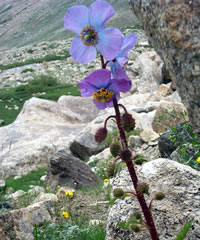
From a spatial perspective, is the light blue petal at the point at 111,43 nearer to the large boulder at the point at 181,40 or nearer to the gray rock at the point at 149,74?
the large boulder at the point at 181,40

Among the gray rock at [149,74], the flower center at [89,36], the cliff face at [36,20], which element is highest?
the cliff face at [36,20]

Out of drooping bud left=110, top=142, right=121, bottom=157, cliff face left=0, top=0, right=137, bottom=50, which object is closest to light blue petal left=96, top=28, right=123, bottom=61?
drooping bud left=110, top=142, right=121, bottom=157

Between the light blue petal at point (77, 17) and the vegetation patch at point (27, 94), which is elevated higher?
the vegetation patch at point (27, 94)

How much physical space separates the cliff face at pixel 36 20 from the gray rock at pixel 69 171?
5627 cm

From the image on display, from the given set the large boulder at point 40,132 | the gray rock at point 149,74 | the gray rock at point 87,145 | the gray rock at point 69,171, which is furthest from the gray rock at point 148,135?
the gray rock at point 149,74

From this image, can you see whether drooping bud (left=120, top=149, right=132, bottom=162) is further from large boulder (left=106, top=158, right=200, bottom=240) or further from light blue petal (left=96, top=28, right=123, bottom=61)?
large boulder (left=106, top=158, right=200, bottom=240)

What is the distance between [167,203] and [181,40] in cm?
132

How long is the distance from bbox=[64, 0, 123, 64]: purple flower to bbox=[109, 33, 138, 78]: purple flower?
120 mm

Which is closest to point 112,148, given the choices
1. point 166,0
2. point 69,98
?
point 166,0

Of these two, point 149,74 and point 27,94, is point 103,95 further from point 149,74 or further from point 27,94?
point 27,94

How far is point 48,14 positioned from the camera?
84188 millimetres

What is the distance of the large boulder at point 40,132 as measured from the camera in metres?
9.65

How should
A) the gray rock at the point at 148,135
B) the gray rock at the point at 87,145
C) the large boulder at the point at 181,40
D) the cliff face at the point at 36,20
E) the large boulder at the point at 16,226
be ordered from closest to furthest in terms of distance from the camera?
the large boulder at the point at 181,40
the large boulder at the point at 16,226
the gray rock at the point at 148,135
the gray rock at the point at 87,145
the cliff face at the point at 36,20

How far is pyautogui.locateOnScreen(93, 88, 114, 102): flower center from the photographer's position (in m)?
1.74
